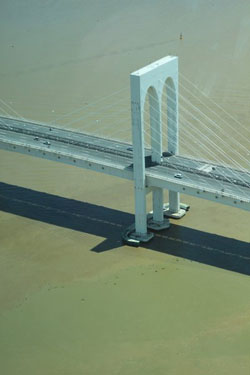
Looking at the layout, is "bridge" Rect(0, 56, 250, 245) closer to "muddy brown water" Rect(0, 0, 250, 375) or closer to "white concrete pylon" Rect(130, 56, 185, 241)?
"white concrete pylon" Rect(130, 56, 185, 241)

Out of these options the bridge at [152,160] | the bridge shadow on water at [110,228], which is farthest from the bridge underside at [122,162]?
the bridge shadow on water at [110,228]

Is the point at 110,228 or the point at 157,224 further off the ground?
the point at 157,224

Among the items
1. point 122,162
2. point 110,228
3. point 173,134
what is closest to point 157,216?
point 110,228

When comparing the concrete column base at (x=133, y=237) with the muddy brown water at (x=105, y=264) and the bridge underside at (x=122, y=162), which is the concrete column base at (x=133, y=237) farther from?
the bridge underside at (x=122, y=162)

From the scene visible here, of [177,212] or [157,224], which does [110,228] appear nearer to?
[157,224]

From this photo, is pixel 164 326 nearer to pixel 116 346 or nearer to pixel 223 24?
pixel 116 346

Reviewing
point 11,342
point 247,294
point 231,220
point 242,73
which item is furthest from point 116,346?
point 242,73

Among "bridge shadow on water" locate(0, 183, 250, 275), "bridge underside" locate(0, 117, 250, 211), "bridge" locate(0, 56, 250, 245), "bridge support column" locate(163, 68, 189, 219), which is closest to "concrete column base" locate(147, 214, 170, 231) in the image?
"bridge" locate(0, 56, 250, 245)
